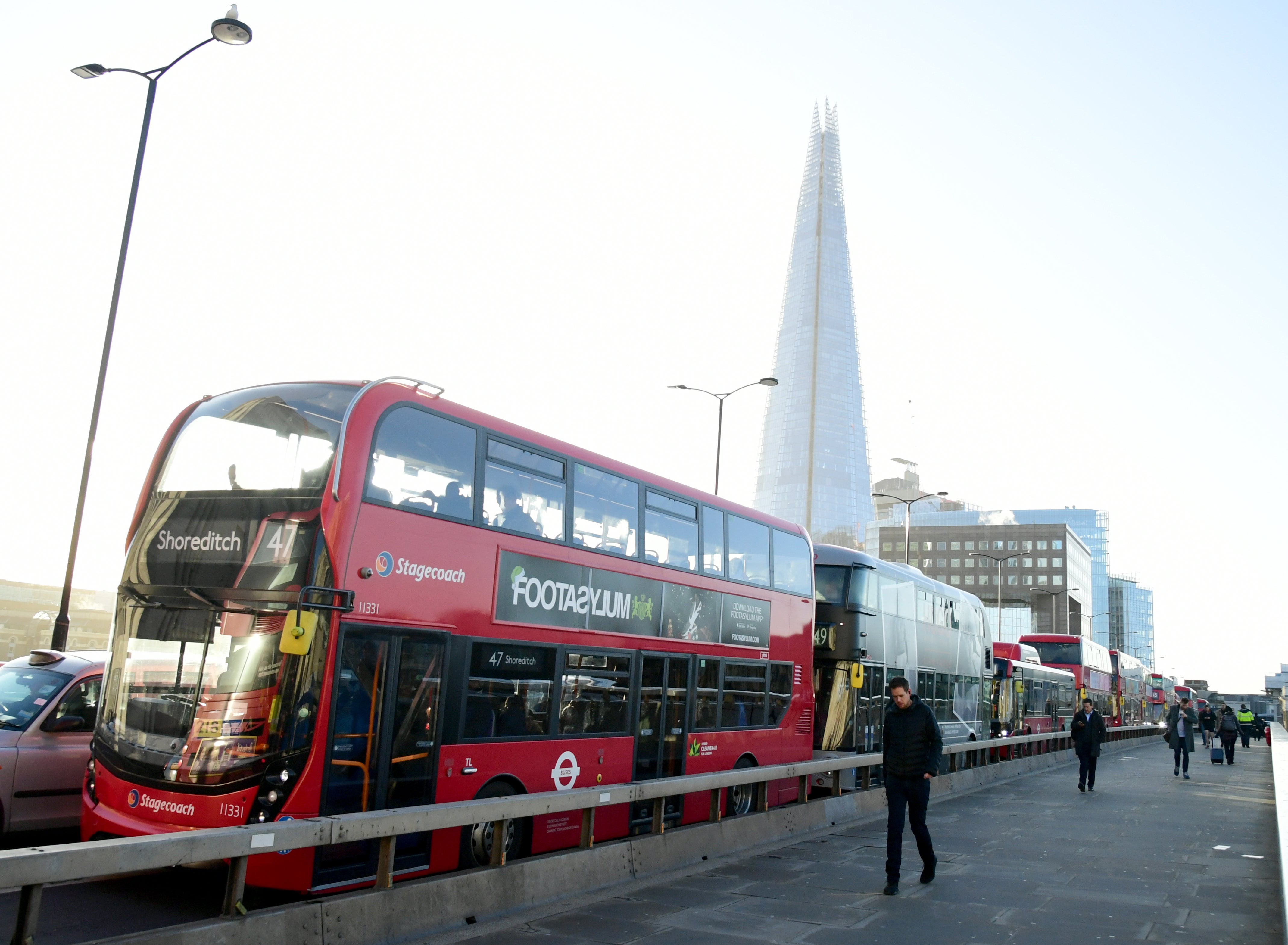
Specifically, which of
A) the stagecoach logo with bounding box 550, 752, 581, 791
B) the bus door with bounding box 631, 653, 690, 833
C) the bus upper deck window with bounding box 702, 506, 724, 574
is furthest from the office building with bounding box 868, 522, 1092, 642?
the stagecoach logo with bounding box 550, 752, 581, 791

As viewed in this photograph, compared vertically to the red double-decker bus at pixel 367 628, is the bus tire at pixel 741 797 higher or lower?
lower

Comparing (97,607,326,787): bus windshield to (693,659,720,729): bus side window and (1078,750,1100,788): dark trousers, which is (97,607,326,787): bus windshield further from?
(1078,750,1100,788): dark trousers

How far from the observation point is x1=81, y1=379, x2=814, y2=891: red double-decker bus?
8.04 meters

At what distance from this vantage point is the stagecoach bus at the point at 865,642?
18609 millimetres

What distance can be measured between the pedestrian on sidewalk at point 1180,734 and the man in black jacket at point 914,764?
1763 cm

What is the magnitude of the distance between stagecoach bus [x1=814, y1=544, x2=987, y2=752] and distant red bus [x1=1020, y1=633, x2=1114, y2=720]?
25.0 m

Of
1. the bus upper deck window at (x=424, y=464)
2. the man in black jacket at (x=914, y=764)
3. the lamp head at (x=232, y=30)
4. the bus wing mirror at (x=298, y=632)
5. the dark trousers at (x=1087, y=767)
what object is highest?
the lamp head at (x=232, y=30)

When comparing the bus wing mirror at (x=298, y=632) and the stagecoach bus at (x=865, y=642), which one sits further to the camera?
the stagecoach bus at (x=865, y=642)

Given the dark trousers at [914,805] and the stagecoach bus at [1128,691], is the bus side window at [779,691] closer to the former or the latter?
the dark trousers at [914,805]

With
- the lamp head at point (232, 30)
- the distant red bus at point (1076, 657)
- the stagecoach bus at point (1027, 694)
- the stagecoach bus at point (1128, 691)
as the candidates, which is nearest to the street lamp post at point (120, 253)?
the lamp head at point (232, 30)

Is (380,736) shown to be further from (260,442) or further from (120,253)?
(120,253)

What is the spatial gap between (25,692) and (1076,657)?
4485 cm

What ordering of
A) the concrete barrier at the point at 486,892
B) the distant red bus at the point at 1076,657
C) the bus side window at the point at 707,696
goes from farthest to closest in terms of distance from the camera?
the distant red bus at the point at 1076,657 → the bus side window at the point at 707,696 → the concrete barrier at the point at 486,892

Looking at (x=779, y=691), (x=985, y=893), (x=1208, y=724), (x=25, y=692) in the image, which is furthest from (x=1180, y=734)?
(x=25, y=692)
